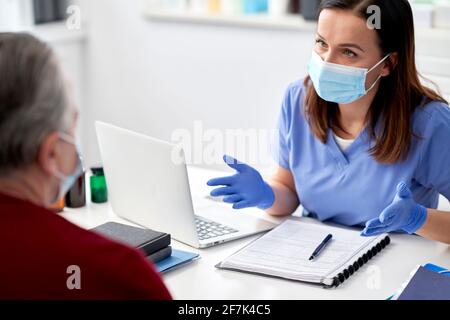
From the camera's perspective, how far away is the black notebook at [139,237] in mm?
1644

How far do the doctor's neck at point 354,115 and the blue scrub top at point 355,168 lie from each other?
0.04 m

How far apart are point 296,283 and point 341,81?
1.99 ft

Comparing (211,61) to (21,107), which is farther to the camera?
(211,61)

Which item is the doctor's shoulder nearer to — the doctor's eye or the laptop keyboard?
the doctor's eye

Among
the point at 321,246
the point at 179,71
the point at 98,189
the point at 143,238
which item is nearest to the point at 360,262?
the point at 321,246

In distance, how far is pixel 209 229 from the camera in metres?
1.88

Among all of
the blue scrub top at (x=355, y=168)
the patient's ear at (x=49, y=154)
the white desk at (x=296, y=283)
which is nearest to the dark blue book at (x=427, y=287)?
the white desk at (x=296, y=283)

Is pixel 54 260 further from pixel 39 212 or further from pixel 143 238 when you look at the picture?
pixel 143 238

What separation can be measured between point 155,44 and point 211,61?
1.07ft

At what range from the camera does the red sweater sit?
108 cm

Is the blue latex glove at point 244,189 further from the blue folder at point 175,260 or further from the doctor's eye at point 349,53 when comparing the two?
the doctor's eye at point 349,53

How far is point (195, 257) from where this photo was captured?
171 cm
